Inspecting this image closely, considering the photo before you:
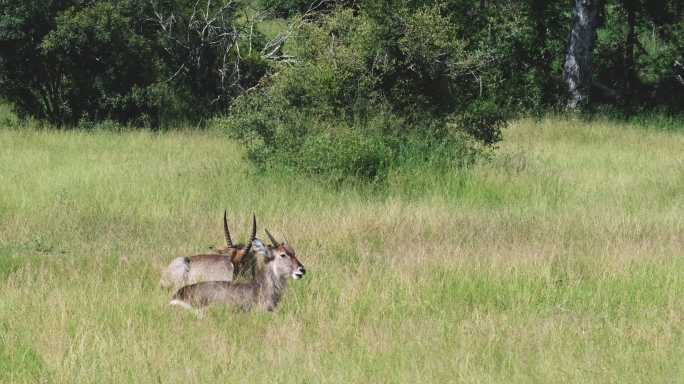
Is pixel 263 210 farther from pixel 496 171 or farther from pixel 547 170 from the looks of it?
pixel 547 170

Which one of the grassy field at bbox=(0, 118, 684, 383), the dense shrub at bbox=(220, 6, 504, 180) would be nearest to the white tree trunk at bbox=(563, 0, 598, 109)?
the grassy field at bbox=(0, 118, 684, 383)

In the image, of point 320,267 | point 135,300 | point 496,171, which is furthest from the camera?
point 496,171

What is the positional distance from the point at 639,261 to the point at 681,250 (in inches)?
35.4

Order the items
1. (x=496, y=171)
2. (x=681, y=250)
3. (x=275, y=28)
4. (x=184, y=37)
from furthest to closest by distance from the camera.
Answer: (x=275, y=28), (x=184, y=37), (x=496, y=171), (x=681, y=250)

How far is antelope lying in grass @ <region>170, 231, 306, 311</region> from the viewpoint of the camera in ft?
24.6

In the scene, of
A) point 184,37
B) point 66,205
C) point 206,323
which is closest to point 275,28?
point 184,37

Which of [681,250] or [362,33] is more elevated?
[362,33]

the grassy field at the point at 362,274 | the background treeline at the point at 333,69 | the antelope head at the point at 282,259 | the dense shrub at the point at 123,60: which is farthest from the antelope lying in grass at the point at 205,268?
the dense shrub at the point at 123,60

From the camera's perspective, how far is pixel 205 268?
8.51m

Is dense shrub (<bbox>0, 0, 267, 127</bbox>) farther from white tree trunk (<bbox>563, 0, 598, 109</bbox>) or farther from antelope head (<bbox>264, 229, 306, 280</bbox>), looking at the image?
antelope head (<bbox>264, 229, 306, 280</bbox>)

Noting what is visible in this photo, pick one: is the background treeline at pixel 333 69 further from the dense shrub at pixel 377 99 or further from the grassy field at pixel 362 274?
the grassy field at pixel 362 274

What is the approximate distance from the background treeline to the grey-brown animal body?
221 inches

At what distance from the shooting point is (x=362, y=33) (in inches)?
562

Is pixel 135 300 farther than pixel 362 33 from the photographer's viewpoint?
No
